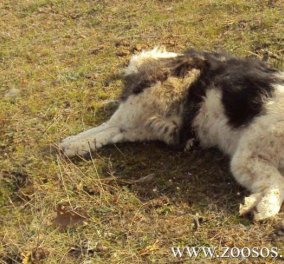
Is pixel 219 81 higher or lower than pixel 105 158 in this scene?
higher

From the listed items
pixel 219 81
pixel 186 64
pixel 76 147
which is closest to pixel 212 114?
pixel 219 81

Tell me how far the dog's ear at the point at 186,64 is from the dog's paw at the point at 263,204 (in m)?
1.53

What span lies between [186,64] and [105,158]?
1255 millimetres

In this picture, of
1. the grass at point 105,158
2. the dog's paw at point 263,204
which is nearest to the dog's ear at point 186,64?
the grass at point 105,158

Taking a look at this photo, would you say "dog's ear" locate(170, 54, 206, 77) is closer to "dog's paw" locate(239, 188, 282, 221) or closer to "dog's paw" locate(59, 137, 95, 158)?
"dog's paw" locate(59, 137, 95, 158)

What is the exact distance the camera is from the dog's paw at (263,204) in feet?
13.4

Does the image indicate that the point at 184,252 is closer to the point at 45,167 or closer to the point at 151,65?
the point at 45,167

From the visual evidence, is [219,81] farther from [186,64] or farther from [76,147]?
[76,147]

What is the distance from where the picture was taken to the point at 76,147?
5.34 m

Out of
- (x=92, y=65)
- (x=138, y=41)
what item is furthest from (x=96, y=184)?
(x=138, y=41)

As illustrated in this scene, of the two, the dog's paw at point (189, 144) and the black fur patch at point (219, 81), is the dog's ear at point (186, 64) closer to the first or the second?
the black fur patch at point (219, 81)

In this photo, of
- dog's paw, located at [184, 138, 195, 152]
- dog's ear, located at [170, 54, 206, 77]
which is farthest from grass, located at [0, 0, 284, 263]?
dog's ear, located at [170, 54, 206, 77]

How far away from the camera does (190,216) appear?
4.23 m

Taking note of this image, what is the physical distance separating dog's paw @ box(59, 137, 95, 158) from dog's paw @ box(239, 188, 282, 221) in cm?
181
